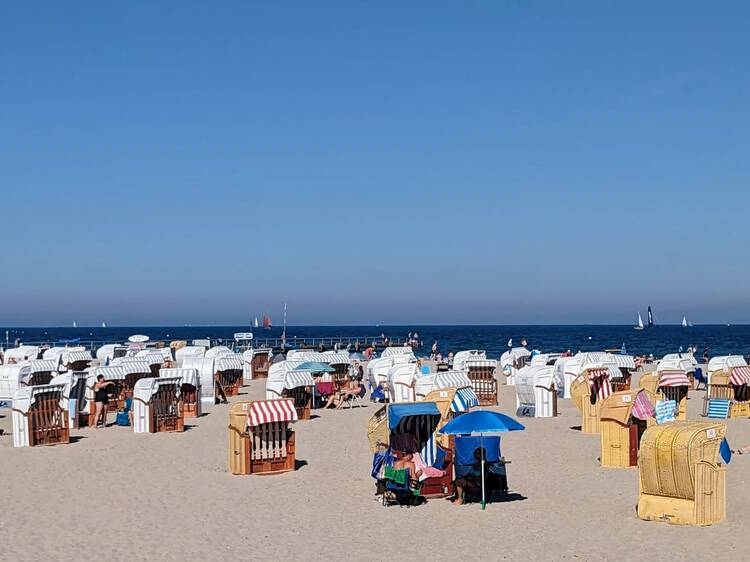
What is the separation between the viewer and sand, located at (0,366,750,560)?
1052 centimetres

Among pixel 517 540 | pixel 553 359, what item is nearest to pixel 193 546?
pixel 517 540

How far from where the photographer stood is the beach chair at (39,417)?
1927 cm

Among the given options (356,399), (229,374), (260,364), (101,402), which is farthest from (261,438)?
(260,364)

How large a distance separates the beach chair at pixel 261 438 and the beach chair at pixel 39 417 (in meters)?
5.81

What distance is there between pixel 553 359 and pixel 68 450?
23.2 m

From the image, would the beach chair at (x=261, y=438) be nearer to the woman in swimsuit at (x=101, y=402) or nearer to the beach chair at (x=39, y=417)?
the beach chair at (x=39, y=417)

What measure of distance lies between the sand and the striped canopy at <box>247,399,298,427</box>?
0.97m

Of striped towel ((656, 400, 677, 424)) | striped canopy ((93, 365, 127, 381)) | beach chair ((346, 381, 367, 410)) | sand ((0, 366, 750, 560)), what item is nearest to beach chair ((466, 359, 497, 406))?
beach chair ((346, 381, 367, 410))

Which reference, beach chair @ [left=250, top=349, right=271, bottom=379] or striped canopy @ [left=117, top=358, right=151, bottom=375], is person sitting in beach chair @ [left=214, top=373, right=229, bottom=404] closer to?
striped canopy @ [left=117, top=358, right=151, bottom=375]

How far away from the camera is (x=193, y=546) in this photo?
10.8m

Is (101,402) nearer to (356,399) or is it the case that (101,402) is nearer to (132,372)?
(132,372)

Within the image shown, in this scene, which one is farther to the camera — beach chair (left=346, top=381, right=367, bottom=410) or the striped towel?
beach chair (left=346, top=381, right=367, bottom=410)

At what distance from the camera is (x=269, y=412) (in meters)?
15.5

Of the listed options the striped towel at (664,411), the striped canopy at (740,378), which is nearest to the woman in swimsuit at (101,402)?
the striped towel at (664,411)
